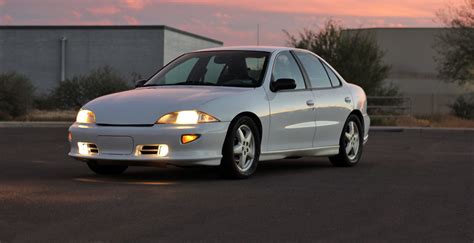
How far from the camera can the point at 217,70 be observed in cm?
1087

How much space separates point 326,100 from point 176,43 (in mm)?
38773

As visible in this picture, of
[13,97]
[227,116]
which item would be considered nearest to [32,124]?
[13,97]

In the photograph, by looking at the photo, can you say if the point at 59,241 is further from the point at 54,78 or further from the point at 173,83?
the point at 54,78

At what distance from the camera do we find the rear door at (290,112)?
10523 mm

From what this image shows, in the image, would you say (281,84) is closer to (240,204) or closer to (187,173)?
(187,173)

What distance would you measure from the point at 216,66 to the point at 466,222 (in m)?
4.72

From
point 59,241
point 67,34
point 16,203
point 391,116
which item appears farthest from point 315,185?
point 67,34

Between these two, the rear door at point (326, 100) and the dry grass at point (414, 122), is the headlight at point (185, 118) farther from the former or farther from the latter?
the dry grass at point (414, 122)

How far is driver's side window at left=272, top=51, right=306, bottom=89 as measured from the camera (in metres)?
10.9

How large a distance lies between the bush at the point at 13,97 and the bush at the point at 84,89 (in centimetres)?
476

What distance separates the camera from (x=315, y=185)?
9.61 m

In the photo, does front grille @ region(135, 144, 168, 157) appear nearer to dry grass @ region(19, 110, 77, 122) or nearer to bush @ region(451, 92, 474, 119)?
dry grass @ region(19, 110, 77, 122)

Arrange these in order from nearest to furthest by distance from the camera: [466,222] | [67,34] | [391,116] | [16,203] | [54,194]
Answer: [466,222] < [16,203] < [54,194] < [391,116] < [67,34]

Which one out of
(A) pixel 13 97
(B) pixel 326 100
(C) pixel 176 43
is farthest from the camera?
(C) pixel 176 43
